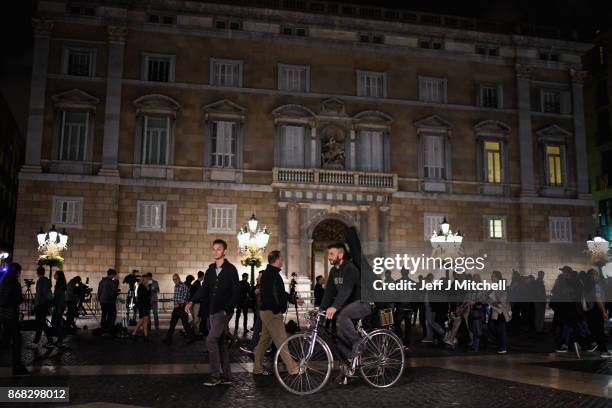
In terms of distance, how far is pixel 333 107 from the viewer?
30656 millimetres

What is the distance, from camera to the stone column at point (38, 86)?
27531 millimetres

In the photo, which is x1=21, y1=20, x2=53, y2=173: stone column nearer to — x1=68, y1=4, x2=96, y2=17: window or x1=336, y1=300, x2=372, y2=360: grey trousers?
x1=68, y1=4, x2=96, y2=17: window

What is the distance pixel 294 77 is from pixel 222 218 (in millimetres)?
8287

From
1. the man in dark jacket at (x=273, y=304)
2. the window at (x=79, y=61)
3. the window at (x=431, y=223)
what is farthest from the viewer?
the window at (x=431, y=223)

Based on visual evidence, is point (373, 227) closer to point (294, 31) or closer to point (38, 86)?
point (294, 31)

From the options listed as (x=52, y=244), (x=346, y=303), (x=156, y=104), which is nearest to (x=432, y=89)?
(x=156, y=104)

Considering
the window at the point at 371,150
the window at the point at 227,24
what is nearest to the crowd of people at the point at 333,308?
the window at the point at 371,150

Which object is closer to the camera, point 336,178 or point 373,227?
point 336,178

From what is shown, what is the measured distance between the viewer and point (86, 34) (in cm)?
2842

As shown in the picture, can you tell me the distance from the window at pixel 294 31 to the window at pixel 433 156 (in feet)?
27.9

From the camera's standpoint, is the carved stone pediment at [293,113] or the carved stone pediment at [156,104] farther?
the carved stone pediment at [293,113]

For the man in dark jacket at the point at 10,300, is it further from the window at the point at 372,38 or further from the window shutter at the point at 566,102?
the window shutter at the point at 566,102

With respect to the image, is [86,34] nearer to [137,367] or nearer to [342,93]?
[342,93]

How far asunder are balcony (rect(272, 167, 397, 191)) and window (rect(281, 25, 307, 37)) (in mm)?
7347
